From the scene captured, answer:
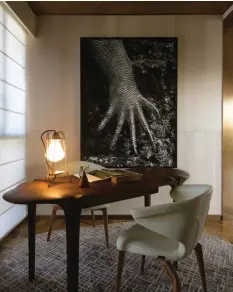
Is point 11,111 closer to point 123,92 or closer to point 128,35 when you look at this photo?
point 123,92

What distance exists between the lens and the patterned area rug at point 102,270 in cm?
189

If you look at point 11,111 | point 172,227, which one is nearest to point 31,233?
point 172,227

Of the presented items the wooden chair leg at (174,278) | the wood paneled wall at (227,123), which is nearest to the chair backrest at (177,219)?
the wooden chair leg at (174,278)

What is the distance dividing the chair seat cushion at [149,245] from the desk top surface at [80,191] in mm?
244

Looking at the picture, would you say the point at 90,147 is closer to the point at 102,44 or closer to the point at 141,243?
the point at 102,44

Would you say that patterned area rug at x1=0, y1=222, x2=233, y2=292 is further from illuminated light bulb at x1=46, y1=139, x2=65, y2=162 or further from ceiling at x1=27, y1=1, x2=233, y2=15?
ceiling at x1=27, y1=1, x2=233, y2=15

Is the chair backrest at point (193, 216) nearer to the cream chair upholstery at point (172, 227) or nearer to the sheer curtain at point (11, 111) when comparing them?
the cream chair upholstery at point (172, 227)

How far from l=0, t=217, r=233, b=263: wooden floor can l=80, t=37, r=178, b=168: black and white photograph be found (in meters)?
0.84

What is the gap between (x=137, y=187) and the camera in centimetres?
172

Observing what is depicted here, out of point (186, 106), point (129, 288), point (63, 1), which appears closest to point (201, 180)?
point (186, 106)

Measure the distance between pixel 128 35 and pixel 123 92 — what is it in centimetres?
72

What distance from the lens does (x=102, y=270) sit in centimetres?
213

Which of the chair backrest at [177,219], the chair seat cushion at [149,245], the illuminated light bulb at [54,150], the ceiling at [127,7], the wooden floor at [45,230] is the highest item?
the ceiling at [127,7]

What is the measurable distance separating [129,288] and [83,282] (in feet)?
1.09
